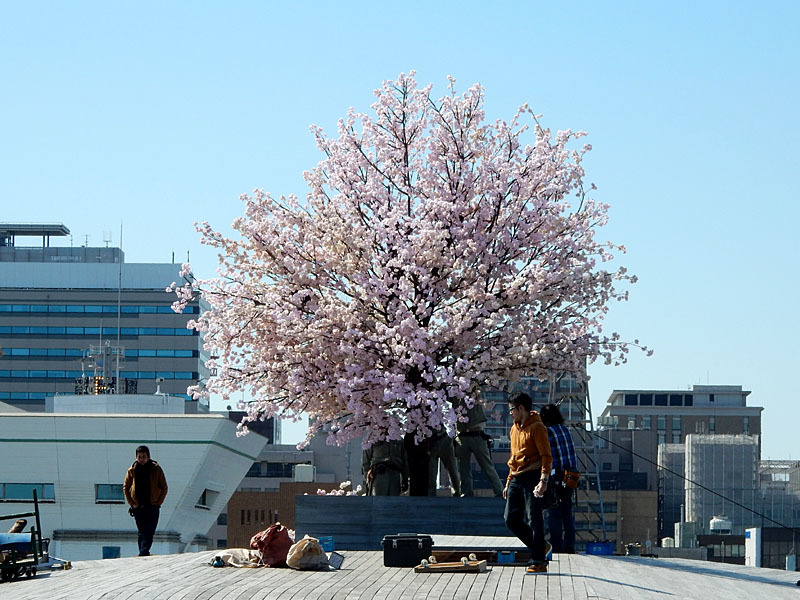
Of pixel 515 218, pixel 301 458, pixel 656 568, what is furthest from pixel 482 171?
pixel 301 458

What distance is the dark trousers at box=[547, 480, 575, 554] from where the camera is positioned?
19016mm

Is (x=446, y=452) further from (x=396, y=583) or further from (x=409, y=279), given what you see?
(x=396, y=583)

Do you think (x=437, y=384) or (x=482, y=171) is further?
(x=482, y=171)

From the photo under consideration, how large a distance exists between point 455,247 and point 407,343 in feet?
7.56

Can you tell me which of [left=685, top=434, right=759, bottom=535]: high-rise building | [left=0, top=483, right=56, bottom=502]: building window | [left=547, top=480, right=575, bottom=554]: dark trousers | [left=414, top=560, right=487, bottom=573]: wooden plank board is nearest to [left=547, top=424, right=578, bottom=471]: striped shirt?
[left=547, top=480, right=575, bottom=554]: dark trousers

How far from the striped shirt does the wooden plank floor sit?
1326 mm

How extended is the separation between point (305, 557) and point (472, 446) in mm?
8526

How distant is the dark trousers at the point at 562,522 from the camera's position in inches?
749

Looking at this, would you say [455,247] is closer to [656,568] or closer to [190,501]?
[656,568]

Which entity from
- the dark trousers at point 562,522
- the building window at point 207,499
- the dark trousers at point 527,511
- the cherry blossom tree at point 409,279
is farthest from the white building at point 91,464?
the dark trousers at point 527,511

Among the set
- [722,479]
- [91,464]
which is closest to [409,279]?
[91,464]

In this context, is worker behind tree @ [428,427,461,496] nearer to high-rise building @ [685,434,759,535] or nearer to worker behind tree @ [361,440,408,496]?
worker behind tree @ [361,440,408,496]

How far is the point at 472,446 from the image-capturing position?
2627 centimetres

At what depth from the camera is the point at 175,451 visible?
261ft
